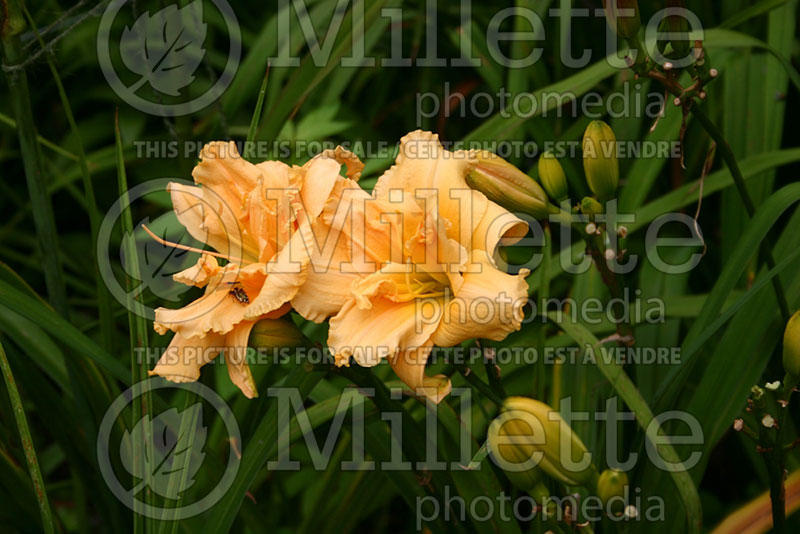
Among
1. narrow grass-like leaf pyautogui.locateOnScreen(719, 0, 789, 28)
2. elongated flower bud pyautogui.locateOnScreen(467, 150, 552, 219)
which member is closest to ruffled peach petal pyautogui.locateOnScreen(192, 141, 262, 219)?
elongated flower bud pyautogui.locateOnScreen(467, 150, 552, 219)

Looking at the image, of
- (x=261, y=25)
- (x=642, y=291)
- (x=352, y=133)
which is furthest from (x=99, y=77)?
(x=642, y=291)

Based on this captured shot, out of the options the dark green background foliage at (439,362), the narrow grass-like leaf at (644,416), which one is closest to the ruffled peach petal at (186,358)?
the dark green background foliage at (439,362)

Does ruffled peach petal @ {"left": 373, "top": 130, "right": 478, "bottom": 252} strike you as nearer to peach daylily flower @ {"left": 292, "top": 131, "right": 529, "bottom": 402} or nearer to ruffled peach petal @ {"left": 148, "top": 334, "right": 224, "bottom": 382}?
peach daylily flower @ {"left": 292, "top": 131, "right": 529, "bottom": 402}

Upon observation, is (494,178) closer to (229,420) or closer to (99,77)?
(229,420)

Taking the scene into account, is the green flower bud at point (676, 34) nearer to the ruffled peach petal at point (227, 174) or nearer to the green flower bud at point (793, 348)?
the green flower bud at point (793, 348)

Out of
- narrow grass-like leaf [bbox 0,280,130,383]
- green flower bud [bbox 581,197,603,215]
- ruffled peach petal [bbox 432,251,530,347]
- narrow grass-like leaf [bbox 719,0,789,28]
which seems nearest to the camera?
ruffled peach petal [bbox 432,251,530,347]
